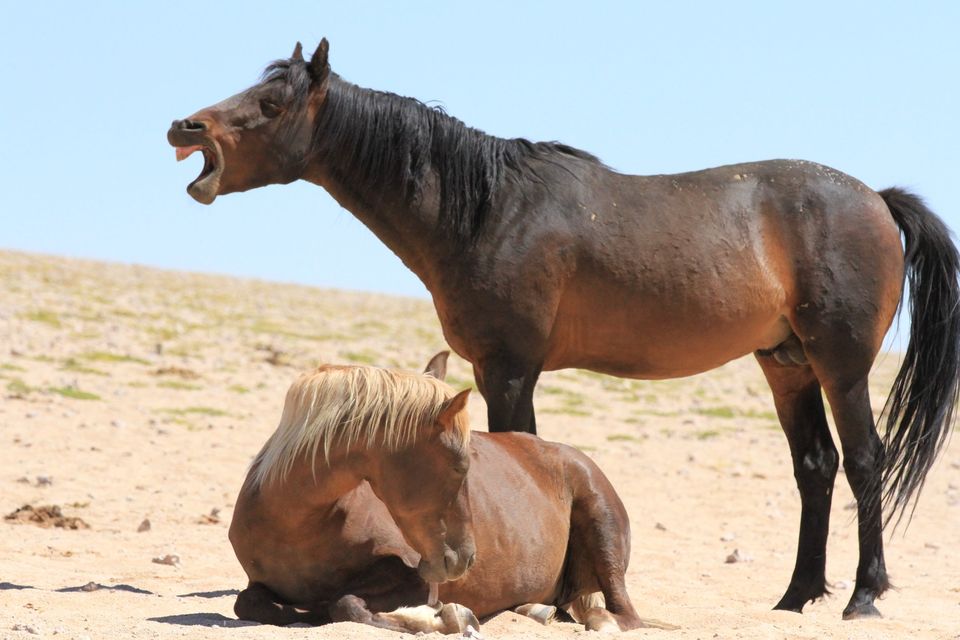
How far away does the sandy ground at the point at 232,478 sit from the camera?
543cm

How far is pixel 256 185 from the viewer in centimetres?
582

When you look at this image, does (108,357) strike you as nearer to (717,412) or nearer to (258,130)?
(717,412)

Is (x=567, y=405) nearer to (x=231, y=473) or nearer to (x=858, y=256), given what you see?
(x=231, y=473)

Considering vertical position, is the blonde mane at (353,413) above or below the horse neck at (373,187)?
below

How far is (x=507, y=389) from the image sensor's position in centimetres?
573

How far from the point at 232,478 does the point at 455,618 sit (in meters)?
5.64

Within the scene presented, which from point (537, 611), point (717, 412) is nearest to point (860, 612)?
point (537, 611)

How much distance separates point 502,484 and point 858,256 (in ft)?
7.26

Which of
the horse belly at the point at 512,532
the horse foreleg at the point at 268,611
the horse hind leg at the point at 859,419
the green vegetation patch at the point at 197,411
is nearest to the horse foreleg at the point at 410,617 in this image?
the horse foreleg at the point at 268,611

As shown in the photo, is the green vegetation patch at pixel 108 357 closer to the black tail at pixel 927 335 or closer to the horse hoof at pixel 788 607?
the horse hoof at pixel 788 607

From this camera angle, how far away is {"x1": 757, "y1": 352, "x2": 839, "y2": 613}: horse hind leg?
6.58m

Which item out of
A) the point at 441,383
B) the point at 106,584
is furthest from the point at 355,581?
the point at 106,584

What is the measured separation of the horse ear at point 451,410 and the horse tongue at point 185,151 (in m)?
1.95

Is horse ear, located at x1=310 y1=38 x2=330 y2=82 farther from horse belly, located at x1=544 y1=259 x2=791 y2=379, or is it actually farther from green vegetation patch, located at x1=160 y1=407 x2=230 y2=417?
green vegetation patch, located at x1=160 y1=407 x2=230 y2=417
